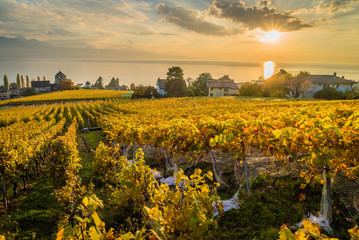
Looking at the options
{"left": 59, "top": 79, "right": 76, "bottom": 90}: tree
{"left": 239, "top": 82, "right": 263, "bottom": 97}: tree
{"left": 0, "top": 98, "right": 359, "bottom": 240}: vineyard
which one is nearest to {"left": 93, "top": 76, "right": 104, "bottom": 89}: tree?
{"left": 59, "top": 79, "right": 76, "bottom": 90}: tree

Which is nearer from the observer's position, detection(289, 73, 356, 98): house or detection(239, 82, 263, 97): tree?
detection(289, 73, 356, 98): house

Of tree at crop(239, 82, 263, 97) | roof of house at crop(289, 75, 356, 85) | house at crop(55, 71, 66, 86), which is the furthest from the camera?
house at crop(55, 71, 66, 86)

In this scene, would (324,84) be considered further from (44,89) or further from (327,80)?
(44,89)

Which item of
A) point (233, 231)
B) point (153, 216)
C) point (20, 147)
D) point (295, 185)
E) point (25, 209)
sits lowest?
point (25, 209)

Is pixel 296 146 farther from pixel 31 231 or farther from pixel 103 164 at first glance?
pixel 31 231

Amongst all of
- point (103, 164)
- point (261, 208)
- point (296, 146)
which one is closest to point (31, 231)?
point (103, 164)

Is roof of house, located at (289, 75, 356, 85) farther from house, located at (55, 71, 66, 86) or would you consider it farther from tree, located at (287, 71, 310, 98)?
house, located at (55, 71, 66, 86)

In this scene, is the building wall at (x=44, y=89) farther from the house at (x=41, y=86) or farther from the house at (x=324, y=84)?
the house at (x=324, y=84)

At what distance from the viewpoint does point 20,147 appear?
30.6 feet

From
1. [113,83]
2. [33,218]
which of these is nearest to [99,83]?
[113,83]

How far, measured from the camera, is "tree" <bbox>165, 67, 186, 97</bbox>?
72.2m

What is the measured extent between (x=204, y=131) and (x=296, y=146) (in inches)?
116

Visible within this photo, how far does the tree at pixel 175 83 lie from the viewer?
72.2 m

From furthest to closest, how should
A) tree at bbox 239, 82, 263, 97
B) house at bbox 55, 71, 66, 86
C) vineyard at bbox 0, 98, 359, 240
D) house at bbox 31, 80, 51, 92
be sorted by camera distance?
house at bbox 55, 71, 66, 86
house at bbox 31, 80, 51, 92
tree at bbox 239, 82, 263, 97
vineyard at bbox 0, 98, 359, 240
